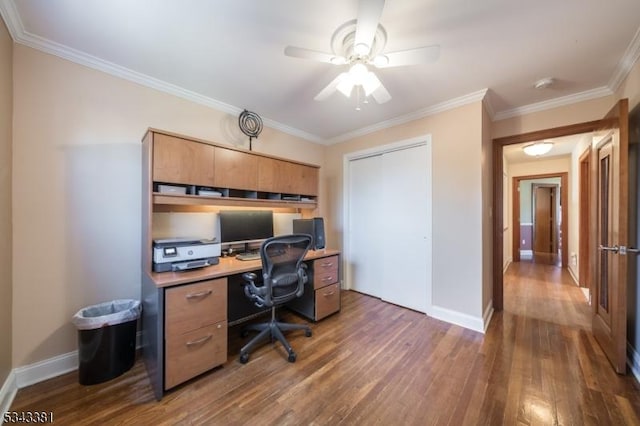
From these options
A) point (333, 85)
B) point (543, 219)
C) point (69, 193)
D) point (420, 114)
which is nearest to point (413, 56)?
point (333, 85)

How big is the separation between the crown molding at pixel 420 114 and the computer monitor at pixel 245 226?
178cm

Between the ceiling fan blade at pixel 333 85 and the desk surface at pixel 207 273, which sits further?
the ceiling fan blade at pixel 333 85

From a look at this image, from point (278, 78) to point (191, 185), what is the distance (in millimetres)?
1248

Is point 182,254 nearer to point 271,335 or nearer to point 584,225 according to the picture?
point 271,335

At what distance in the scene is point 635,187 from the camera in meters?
1.86

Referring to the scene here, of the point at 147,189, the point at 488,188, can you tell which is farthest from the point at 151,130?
the point at 488,188

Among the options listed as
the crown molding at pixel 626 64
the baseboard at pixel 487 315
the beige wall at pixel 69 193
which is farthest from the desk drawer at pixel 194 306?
the crown molding at pixel 626 64

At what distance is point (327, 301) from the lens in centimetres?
267

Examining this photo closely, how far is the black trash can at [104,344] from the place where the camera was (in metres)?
1.63

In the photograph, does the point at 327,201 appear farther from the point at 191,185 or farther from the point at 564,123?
the point at 564,123

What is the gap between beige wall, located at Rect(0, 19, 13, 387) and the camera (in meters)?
1.46

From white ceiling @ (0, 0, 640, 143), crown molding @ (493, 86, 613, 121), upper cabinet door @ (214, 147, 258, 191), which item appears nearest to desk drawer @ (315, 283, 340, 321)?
upper cabinet door @ (214, 147, 258, 191)

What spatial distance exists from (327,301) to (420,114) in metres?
2.46

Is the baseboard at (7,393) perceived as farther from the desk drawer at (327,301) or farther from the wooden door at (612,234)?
the wooden door at (612,234)
